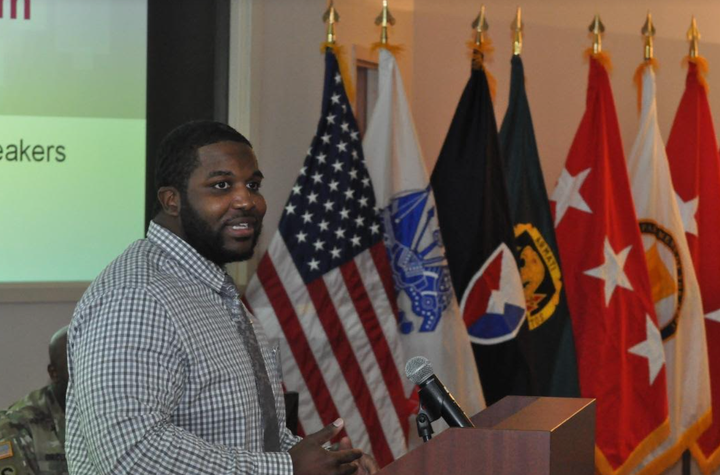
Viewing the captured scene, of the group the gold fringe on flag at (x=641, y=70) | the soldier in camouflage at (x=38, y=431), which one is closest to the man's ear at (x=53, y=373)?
the soldier in camouflage at (x=38, y=431)

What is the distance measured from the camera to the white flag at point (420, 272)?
354 centimetres

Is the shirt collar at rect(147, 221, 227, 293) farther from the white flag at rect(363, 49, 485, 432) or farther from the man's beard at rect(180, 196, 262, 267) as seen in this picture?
the white flag at rect(363, 49, 485, 432)

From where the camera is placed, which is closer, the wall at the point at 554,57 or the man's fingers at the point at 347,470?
the man's fingers at the point at 347,470

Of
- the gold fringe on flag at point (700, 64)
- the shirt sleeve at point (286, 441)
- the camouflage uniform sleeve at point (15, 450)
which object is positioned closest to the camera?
the shirt sleeve at point (286, 441)

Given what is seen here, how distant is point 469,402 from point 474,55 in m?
A: 1.24

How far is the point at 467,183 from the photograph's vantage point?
12.4 feet

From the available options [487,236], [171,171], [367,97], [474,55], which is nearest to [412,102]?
[367,97]

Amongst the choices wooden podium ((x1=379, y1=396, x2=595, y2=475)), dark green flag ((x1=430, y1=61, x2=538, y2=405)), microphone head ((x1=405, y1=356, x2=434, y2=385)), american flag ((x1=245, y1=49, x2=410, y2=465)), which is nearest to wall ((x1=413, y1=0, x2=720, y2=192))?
dark green flag ((x1=430, y1=61, x2=538, y2=405))

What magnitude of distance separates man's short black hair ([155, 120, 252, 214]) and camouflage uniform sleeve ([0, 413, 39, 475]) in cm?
102

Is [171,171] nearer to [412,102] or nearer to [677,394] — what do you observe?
[412,102]

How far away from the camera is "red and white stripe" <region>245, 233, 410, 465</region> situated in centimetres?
340

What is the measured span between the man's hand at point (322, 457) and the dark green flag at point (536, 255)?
242cm

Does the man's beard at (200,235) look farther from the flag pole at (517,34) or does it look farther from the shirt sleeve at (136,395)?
the flag pole at (517,34)

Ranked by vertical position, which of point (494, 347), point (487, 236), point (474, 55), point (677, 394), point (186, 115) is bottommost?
point (677, 394)
